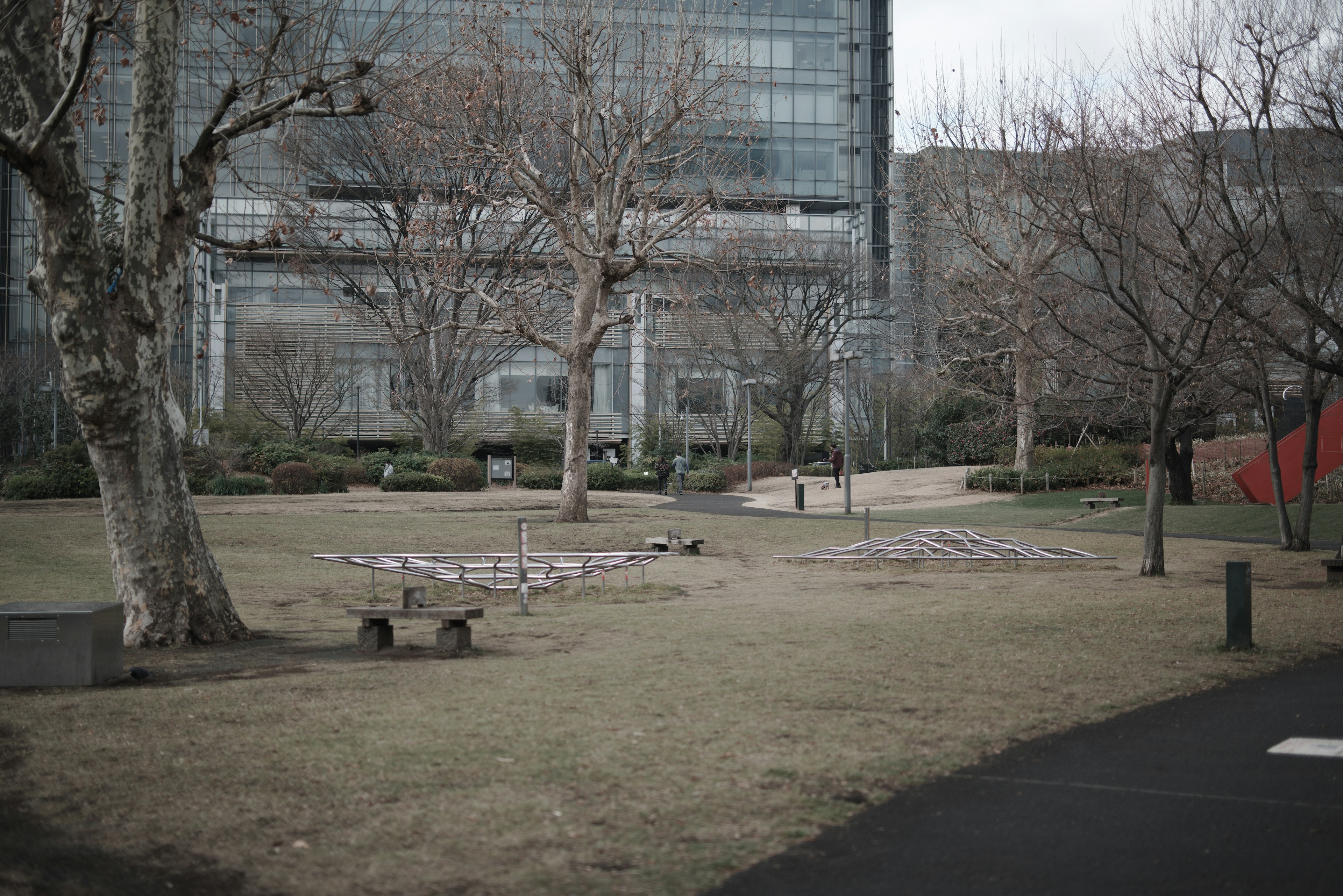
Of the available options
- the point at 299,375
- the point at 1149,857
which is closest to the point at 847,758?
the point at 1149,857

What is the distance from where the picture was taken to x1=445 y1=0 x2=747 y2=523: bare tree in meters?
24.7

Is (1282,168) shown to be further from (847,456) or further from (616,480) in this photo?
(616,480)

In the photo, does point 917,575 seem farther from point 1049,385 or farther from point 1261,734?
point 1049,385

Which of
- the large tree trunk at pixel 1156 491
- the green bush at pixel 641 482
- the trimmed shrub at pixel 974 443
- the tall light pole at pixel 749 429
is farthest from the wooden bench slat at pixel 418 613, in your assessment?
the trimmed shrub at pixel 974 443

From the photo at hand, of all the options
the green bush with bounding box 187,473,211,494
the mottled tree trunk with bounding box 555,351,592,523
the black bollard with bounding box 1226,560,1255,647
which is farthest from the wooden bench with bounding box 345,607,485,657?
the green bush with bounding box 187,473,211,494

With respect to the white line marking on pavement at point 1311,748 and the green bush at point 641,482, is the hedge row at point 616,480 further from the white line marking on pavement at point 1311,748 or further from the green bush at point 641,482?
the white line marking on pavement at point 1311,748

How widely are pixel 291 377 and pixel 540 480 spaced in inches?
530

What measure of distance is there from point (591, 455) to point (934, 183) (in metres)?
42.2

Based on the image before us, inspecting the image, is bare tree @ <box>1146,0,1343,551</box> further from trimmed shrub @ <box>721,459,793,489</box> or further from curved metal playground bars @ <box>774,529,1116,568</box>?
trimmed shrub @ <box>721,459,793,489</box>

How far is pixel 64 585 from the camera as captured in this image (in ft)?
51.0

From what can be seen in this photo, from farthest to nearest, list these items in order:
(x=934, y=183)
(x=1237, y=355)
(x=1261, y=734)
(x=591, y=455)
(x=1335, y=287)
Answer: (x=591, y=455) → (x=934, y=183) → (x=1335, y=287) → (x=1237, y=355) → (x=1261, y=734)

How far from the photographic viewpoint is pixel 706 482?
47.4 metres

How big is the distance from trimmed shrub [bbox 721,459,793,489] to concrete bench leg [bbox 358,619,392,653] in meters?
38.6

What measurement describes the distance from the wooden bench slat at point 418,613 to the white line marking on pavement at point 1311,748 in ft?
19.7
